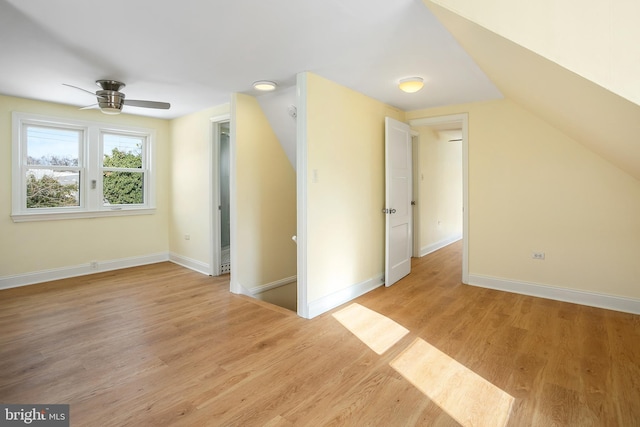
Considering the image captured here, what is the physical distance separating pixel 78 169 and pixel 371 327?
4561 millimetres

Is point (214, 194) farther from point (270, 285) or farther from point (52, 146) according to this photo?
point (52, 146)

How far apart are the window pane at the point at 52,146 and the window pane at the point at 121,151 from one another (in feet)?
1.12

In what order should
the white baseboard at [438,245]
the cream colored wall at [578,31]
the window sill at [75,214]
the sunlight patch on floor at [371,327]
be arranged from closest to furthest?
the cream colored wall at [578,31] < the sunlight patch on floor at [371,327] < the window sill at [75,214] < the white baseboard at [438,245]

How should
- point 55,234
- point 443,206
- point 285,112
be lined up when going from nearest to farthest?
point 285,112 < point 55,234 < point 443,206

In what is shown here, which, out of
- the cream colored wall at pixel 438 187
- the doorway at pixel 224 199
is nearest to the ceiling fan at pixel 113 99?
the doorway at pixel 224 199

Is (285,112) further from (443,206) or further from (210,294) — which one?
(443,206)

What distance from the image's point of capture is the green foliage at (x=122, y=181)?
15.8ft

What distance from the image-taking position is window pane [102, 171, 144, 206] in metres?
4.83

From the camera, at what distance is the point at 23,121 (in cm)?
404

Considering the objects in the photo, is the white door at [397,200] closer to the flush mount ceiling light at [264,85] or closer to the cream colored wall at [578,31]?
the flush mount ceiling light at [264,85]

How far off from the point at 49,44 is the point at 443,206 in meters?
6.44

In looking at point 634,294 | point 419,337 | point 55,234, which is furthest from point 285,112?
point 634,294

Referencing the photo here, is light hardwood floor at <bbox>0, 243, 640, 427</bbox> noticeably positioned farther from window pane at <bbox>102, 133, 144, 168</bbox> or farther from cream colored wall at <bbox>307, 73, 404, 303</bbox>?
window pane at <bbox>102, 133, 144, 168</bbox>

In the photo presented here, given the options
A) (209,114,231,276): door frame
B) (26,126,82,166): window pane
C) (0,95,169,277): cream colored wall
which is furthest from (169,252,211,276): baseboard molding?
(26,126,82,166): window pane
